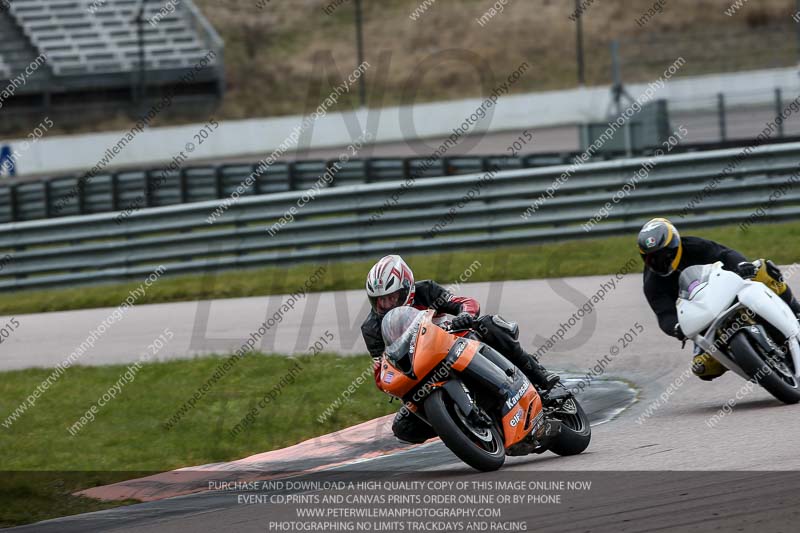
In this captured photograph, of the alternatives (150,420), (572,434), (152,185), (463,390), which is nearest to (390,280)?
(463,390)

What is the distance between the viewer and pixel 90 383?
12.2 m

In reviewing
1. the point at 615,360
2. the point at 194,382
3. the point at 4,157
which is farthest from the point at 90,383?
the point at 4,157

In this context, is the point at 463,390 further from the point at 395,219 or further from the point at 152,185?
the point at 152,185

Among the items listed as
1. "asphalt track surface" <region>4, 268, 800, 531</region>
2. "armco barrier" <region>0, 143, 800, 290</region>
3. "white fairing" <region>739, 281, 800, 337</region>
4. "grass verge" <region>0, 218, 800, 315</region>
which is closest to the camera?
"asphalt track surface" <region>4, 268, 800, 531</region>

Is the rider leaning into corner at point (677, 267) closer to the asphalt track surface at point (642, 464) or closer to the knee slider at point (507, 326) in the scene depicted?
the asphalt track surface at point (642, 464)

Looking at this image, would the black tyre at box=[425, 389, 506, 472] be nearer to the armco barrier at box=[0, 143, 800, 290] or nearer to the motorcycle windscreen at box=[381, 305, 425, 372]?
the motorcycle windscreen at box=[381, 305, 425, 372]

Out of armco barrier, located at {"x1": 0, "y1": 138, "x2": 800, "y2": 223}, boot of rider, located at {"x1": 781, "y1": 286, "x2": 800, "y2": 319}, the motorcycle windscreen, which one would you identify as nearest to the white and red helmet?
the motorcycle windscreen

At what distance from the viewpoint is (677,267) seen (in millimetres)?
9023

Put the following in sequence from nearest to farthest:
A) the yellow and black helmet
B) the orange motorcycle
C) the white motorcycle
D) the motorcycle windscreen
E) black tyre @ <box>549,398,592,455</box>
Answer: the orange motorcycle → the motorcycle windscreen → black tyre @ <box>549,398,592,455</box> → the white motorcycle → the yellow and black helmet

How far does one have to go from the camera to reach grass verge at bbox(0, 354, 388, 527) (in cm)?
911

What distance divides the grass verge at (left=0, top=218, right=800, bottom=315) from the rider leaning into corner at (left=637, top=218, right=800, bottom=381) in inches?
253

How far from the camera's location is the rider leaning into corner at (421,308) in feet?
24.6

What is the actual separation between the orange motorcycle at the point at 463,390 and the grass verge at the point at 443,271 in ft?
27.2

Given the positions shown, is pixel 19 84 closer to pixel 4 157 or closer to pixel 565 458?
pixel 4 157
